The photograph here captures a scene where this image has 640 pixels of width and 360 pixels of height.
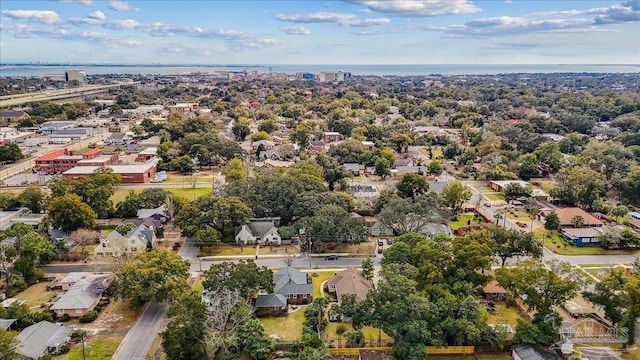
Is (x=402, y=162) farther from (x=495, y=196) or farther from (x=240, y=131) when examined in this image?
(x=240, y=131)

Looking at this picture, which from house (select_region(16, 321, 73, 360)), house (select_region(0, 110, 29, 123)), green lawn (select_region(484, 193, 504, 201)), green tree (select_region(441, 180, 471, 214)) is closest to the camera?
house (select_region(16, 321, 73, 360))

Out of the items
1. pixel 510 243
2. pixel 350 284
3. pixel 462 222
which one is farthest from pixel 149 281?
pixel 462 222

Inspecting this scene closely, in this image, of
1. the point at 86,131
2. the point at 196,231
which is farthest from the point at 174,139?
the point at 196,231

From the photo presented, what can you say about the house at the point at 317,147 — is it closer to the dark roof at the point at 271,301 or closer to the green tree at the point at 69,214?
the green tree at the point at 69,214

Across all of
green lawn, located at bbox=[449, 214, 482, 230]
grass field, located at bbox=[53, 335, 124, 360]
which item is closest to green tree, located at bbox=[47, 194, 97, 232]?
grass field, located at bbox=[53, 335, 124, 360]

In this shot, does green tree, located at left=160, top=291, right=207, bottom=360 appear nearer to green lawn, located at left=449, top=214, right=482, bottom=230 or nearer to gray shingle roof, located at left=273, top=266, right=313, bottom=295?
gray shingle roof, located at left=273, top=266, right=313, bottom=295

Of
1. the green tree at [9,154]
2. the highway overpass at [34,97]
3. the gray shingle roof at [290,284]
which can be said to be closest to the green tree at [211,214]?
the gray shingle roof at [290,284]

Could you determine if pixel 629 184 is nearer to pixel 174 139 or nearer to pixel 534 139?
pixel 534 139
